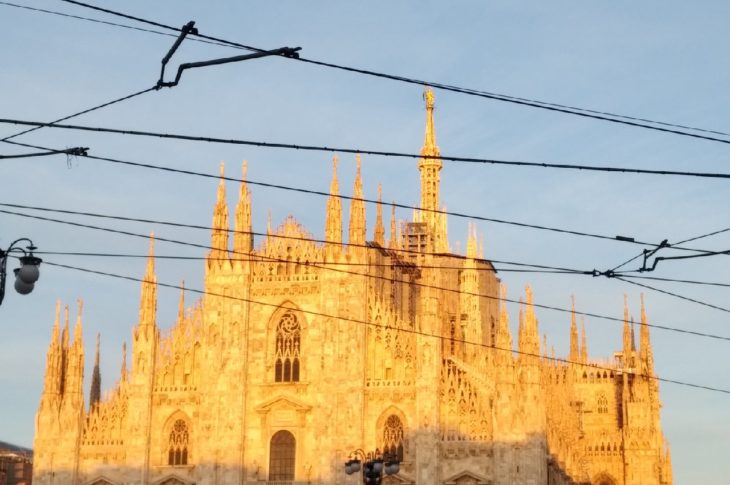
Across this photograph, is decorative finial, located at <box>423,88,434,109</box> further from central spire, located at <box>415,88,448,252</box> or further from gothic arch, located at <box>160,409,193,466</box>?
gothic arch, located at <box>160,409,193,466</box>

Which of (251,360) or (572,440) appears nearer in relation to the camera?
(251,360)

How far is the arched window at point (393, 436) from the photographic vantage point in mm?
51750

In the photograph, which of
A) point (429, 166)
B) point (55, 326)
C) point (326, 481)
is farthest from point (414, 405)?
point (429, 166)

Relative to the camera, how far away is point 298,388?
53875 mm

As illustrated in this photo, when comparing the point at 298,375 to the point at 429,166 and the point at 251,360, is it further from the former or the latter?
the point at 429,166

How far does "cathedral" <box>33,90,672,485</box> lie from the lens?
5069 cm

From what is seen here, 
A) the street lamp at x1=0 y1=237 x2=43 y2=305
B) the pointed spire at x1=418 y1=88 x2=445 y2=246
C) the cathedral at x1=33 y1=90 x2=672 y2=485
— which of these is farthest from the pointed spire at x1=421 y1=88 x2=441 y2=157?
the street lamp at x1=0 y1=237 x2=43 y2=305

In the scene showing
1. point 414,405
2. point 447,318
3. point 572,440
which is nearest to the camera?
point 414,405

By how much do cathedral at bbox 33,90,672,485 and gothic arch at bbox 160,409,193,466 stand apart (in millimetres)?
65

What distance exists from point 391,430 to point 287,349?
6245 millimetres

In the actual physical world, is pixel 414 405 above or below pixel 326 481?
above

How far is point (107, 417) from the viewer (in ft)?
183

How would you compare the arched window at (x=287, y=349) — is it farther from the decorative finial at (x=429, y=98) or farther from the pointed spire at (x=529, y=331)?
the decorative finial at (x=429, y=98)

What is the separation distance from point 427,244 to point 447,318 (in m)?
4.74
